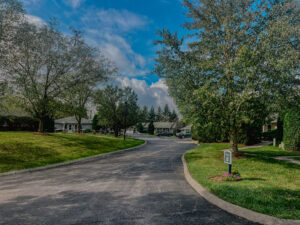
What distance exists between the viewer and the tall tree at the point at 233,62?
992cm

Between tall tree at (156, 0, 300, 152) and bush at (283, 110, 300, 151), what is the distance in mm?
6335

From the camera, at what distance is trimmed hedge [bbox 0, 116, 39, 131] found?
29.7m

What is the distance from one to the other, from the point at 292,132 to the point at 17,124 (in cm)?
3777

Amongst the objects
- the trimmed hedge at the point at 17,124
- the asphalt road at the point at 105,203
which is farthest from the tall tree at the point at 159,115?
the asphalt road at the point at 105,203

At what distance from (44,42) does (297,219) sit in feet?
73.9

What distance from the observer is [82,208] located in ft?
16.0

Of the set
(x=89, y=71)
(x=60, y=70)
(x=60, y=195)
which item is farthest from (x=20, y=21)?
(x=60, y=195)

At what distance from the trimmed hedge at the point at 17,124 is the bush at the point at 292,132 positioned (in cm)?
3458

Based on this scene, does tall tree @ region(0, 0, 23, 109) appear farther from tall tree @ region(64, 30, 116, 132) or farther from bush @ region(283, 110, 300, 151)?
bush @ region(283, 110, 300, 151)

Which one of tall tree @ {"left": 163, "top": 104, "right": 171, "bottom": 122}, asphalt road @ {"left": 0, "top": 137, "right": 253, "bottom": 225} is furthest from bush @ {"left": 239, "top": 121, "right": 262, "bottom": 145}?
tall tree @ {"left": 163, "top": 104, "right": 171, "bottom": 122}

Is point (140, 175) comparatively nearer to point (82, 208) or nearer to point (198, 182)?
point (198, 182)

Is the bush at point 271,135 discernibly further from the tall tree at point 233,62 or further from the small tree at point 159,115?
the small tree at point 159,115

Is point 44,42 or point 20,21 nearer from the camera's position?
point 20,21

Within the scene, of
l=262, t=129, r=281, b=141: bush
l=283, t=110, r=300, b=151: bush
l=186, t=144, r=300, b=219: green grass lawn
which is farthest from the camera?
l=262, t=129, r=281, b=141: bush
